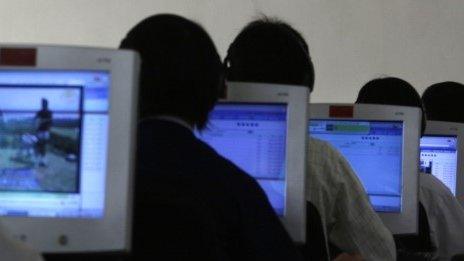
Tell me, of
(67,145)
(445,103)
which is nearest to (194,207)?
(67,145)

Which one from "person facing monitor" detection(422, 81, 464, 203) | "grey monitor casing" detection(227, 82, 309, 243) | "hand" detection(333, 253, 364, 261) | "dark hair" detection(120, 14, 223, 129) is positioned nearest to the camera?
"dark hair" detection(120, 14, 223, 129)

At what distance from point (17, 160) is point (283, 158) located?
51cm

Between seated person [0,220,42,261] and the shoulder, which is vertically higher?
the shoulder

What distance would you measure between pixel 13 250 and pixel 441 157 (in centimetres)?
201

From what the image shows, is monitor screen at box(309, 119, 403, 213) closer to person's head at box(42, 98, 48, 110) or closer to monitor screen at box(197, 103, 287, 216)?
monitor screen at box(197, 103, 287, 216)

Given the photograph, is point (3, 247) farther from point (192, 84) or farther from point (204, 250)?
point (192, 84)

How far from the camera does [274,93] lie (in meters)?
1.64

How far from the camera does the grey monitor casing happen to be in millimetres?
1623

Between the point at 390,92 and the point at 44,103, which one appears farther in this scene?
the point at 390,92

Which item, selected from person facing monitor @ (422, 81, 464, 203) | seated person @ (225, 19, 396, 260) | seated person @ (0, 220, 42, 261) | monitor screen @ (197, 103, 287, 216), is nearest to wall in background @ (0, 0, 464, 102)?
person facing monitor @ (422, 81, 464, 203)

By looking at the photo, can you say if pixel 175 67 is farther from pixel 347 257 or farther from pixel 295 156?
pixel 347 257

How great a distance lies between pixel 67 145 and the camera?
52.1 inches

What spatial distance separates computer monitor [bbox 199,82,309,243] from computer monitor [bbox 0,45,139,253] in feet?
1.15

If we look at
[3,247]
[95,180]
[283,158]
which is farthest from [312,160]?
[3,247]
